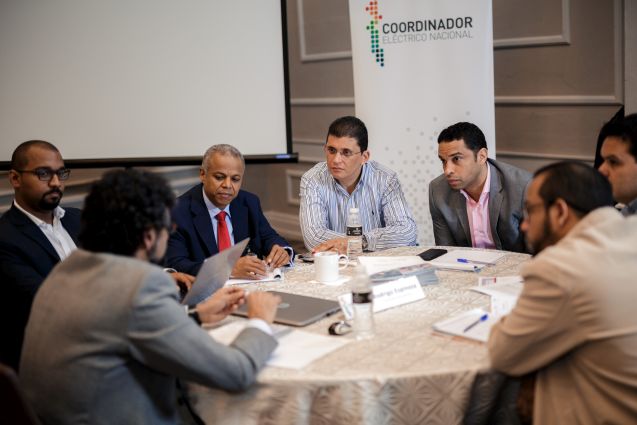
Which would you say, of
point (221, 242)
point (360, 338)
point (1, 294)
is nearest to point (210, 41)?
point (221, 242)

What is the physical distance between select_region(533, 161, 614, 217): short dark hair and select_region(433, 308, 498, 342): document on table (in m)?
0.42

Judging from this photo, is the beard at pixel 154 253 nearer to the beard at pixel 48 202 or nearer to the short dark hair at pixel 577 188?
the short dark hair at pixel 577 188

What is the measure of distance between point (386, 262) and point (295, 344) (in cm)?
91

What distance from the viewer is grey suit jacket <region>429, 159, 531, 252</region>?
3469mm

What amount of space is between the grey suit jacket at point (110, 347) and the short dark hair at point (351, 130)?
2.05m

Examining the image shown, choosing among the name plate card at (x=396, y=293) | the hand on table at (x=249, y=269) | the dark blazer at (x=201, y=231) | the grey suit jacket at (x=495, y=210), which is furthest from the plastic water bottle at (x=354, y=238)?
the name plate card at (x=396, y=293)

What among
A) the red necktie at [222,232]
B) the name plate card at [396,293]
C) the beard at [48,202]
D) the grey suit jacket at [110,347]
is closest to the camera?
the grey suit jacket at [110,347]

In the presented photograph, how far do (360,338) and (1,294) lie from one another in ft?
4.68

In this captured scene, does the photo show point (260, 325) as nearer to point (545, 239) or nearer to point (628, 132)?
point (545, 239)

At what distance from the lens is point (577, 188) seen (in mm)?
1804

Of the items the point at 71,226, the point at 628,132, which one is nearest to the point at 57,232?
the point at 71,226

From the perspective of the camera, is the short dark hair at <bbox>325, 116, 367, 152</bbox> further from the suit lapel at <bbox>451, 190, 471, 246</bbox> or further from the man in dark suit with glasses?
the man in dark suit with glasses

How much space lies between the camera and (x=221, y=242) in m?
3.29

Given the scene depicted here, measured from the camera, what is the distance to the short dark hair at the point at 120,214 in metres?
1.74
